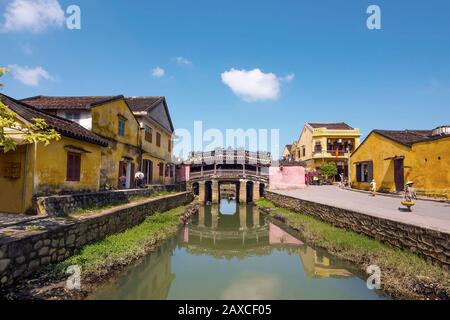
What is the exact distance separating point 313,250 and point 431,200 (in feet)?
27.7

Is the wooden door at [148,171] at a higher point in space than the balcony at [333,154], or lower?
lower

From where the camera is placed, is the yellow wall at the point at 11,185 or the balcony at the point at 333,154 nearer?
the yellow wall at the point at 11,185

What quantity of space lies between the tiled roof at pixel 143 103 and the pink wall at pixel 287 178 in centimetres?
1597

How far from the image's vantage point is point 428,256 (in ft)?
22.8

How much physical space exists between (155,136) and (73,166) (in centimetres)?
1225

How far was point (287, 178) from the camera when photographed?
30562 mm

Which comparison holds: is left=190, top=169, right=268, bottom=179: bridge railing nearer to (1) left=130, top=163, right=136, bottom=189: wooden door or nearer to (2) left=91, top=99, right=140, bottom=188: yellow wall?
(1) left=130, top=163, right=136, bottom=189: wooden door

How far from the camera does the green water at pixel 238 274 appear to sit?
261 inches

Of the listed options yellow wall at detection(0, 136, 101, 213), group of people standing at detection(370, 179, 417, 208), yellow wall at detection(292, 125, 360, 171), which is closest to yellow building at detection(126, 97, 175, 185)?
yellow wall at detection(0, 136, 101, 213)

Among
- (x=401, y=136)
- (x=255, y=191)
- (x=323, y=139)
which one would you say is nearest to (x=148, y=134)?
(x=255, y=191)

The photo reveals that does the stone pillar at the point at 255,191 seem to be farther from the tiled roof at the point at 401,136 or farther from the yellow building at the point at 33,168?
the yellow building at the point at 33,168

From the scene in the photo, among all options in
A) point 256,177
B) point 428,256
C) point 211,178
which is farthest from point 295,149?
point 428,256

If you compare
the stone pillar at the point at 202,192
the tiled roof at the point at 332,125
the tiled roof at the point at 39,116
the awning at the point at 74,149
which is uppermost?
the tiled roof at the point at 332,125

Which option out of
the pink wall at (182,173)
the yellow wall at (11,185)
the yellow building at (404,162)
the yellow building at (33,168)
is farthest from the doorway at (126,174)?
the yellow building at (404,162)
